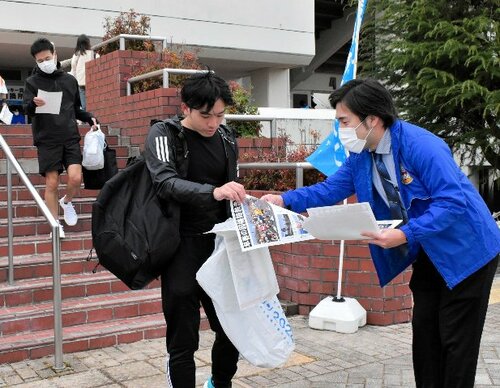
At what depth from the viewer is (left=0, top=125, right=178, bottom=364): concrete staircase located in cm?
466

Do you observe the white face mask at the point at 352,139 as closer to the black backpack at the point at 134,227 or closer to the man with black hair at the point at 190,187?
the man with black hair at the point at 190,187

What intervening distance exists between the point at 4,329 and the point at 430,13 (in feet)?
27.0

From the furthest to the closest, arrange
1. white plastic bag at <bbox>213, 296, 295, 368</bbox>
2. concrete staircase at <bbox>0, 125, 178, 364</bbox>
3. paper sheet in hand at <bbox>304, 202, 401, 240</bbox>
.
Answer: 1. concrete staircase at <bbox>0, 125, 178, 364</bbox>
2. white plastic bag at <bbox>213, 296, 295, 368</bbox>
3. paper sheet in hand at <bbox>304, 202, 401, 240</bbox>

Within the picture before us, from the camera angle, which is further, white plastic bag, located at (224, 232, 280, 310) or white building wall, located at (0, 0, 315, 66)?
white building wall, located at (0, 0, 315, 66)

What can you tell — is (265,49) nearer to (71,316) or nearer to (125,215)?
(71,316)

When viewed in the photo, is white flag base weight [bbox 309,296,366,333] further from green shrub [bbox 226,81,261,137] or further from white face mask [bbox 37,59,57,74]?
white face mask [bbox 37,59,57,74]

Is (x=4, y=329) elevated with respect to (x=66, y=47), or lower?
lower

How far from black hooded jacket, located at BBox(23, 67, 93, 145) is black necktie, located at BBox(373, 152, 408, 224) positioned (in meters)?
3.84

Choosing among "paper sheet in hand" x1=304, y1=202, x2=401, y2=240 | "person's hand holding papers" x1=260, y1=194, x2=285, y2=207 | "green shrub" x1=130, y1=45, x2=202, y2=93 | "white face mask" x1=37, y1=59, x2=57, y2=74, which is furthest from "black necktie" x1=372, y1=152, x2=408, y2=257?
"green shrub" x1=130, y1=45, x2=202, y2=93

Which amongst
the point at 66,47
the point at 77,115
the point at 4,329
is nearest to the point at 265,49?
the point at 66,47

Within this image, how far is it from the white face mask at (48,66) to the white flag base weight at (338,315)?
3.35m

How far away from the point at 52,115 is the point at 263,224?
3596 millimetres

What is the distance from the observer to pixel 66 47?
1468 centimetres

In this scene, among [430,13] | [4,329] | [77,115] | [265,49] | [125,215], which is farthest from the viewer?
[265,49]
